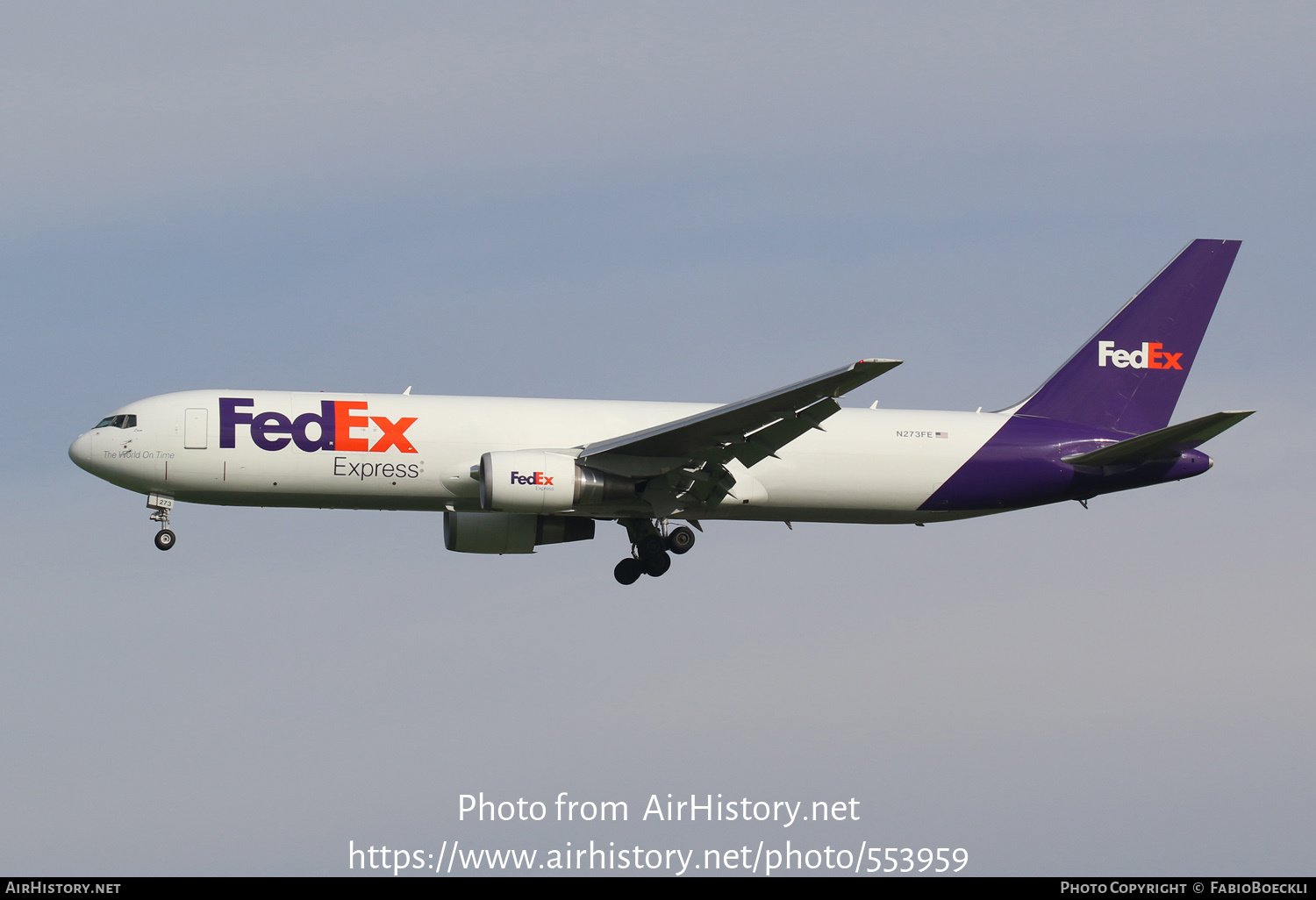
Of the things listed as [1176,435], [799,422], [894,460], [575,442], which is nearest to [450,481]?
[575,442]

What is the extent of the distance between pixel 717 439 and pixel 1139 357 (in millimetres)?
13361

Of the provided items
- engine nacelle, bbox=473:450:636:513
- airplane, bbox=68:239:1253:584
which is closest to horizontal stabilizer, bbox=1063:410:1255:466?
airplane, bbox=68:239:1253:584

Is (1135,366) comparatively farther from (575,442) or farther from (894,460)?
(575,442)

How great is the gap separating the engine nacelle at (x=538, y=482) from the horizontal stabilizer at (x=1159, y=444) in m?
12.3

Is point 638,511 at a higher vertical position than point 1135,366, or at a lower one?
lower

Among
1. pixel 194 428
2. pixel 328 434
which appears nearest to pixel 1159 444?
pixel 328 434

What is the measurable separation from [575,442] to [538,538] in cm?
312

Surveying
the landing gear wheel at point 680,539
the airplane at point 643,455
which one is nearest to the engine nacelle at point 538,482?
the airplane at point 643,455

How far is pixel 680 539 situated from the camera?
35844 mm

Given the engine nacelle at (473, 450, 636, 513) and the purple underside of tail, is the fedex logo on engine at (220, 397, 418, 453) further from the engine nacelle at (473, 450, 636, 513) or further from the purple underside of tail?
the purple underside of tail

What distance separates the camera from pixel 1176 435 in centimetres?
3472

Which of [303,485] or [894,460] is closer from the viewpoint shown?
[303,485]

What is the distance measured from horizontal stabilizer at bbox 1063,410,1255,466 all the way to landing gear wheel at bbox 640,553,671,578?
10.4 meters

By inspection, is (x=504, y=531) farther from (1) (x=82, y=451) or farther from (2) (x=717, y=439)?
(1) (x=82, y=451)
